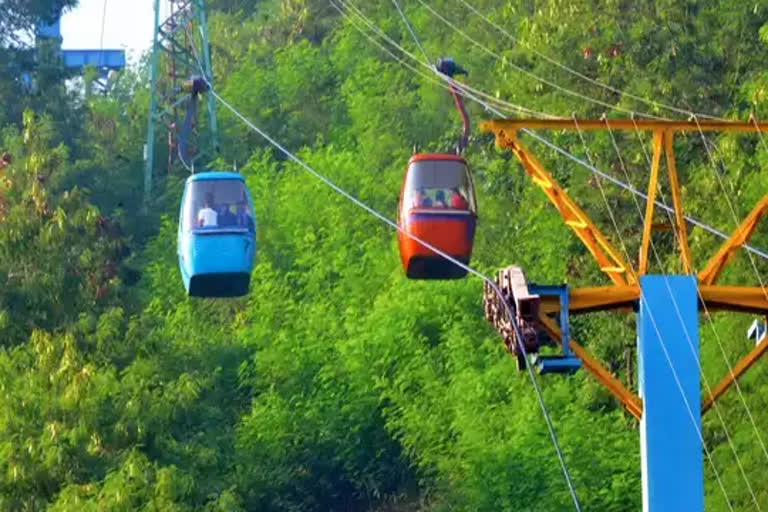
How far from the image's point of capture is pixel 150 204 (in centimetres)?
5297

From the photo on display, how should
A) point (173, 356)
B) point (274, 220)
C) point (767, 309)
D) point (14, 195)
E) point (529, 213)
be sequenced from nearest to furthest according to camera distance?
point (767, 309)
point (173, 356)
point (14, 195)
point (529, 213)
point (274, 220)

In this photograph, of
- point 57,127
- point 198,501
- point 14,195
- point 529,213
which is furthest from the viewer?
point 57,127

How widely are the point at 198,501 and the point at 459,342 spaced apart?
26.5 feet

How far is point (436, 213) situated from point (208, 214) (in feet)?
9.95

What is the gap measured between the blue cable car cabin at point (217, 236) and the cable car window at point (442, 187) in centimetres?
223

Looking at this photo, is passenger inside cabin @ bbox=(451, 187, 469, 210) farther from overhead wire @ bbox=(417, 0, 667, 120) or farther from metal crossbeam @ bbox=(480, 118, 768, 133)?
metal crossbeam @ bbox=(480, 118, 768, 133)

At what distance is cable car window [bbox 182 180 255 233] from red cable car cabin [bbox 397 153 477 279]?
2.14 metres

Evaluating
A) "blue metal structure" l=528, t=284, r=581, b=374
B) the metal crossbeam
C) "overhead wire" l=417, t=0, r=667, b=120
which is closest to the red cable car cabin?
"overhead wire" l=417, t=0, r=667, b=120

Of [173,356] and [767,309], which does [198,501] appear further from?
[767,309]

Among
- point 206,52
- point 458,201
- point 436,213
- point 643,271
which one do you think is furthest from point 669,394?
point 206,52

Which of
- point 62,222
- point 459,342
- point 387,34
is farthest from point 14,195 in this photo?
point 387,34

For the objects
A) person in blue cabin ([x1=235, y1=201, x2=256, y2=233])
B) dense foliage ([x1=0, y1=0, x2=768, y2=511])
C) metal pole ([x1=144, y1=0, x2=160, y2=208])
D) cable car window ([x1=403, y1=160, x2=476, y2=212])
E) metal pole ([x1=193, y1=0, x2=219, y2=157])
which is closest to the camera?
cable car window ([x1=403, y1=160, x2=476, y2=212])

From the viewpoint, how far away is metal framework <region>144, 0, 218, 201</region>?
1805 inches

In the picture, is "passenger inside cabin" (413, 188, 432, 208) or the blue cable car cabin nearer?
the blue cable car cabin
